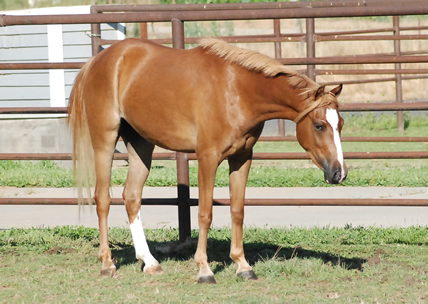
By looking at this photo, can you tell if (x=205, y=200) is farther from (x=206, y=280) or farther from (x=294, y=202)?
(x=294, y=202)

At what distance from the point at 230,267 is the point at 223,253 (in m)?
0.48

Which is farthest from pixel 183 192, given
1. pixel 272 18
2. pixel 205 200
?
pixel 272 18

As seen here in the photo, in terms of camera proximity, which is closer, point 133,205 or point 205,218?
point 205,218

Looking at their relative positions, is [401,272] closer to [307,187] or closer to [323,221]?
[323,221]

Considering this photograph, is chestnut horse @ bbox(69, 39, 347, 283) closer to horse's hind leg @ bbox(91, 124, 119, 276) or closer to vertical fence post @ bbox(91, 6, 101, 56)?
horse's hind leg @ bbox(91, 124, 119, 276)

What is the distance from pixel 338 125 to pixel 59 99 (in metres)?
7.95

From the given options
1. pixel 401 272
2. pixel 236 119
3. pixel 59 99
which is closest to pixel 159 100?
pixel 236 119

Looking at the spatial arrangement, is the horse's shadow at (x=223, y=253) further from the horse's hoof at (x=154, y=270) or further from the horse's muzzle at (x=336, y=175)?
the horse's muzzle at (x=336, y=175)

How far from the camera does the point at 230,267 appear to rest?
4.57 meters

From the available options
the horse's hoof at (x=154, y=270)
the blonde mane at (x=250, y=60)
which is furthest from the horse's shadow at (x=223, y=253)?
the blonde mane at (x=250, y=60)

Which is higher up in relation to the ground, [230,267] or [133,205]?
[133,205]

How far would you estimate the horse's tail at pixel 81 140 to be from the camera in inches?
190

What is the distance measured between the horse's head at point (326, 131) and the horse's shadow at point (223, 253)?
3.57 feet

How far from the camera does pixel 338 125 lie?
381 cm
